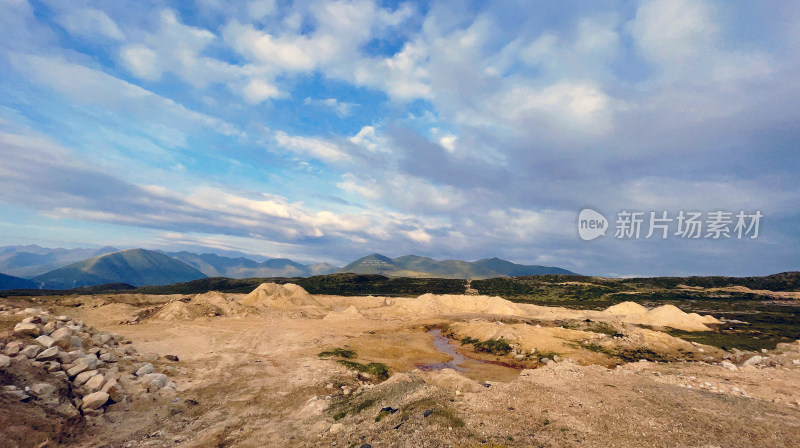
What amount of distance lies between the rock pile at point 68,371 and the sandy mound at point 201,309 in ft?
109

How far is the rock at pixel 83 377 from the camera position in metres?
19.9

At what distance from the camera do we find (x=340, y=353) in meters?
38.9

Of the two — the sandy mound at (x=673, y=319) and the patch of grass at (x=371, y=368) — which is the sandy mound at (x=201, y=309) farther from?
the sandy mound at (x=673, y=319)

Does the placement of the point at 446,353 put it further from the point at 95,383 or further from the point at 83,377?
the point at 83,377

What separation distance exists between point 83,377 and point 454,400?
75.3 ft

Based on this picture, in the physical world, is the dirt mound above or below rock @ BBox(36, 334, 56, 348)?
below

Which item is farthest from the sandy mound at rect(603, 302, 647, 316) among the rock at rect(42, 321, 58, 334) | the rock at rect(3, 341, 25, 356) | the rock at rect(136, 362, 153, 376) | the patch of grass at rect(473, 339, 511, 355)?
the rock at rect(3, 341, 25, 356)

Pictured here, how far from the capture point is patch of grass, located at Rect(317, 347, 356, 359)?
1480 inches

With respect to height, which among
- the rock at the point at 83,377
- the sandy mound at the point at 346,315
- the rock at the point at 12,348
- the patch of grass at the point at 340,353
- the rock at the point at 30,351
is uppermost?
the rock at the point at 12,348

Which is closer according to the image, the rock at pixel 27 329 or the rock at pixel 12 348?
the rock at pixel 12 348

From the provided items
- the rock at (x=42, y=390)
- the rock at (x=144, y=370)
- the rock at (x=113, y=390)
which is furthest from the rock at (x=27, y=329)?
the rock at (x=113, y=390)

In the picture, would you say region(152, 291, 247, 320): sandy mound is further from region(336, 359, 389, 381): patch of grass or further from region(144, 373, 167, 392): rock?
region(336, 359, 389, 381): patch of grass

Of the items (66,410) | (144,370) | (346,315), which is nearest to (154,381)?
(144,370)

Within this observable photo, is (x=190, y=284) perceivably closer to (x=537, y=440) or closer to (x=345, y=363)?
(x=345, y=363)
